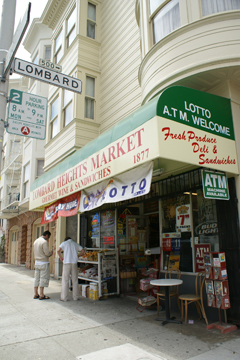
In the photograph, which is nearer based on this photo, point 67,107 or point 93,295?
point 93,295

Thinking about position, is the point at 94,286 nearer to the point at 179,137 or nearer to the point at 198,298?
the point at 198,298

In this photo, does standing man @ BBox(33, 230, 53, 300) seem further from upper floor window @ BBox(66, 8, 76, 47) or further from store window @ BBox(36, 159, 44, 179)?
store window @ BBox(36, 159, 44, 179)

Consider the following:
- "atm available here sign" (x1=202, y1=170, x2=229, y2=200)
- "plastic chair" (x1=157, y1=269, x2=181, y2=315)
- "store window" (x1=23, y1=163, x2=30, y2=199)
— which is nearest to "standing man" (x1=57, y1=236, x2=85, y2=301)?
"plastic chair" (x1=157, y1=269, x2=181, y2=315)

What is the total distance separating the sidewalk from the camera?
169 inches

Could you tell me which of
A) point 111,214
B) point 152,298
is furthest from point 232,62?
point 111,214

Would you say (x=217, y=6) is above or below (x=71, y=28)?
below

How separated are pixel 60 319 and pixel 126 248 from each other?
141 inches

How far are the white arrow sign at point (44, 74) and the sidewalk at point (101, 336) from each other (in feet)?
16.5

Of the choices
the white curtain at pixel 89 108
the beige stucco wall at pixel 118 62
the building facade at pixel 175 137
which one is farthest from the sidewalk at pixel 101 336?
the white curtain at pixel 89 108

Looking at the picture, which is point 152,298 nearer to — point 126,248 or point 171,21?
point 126,248

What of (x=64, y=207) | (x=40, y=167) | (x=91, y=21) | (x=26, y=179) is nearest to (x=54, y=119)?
(x=91, y=21)

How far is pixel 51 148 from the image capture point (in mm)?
13188

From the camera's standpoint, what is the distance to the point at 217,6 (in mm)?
5734

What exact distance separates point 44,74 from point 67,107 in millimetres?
6194
